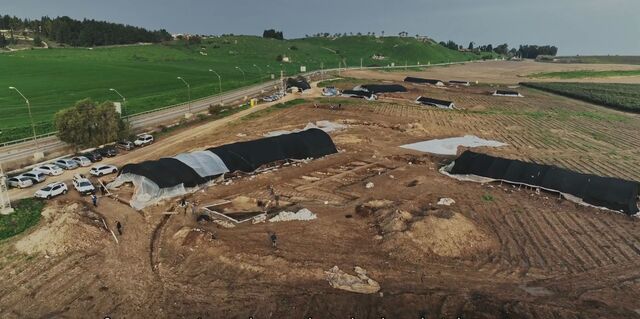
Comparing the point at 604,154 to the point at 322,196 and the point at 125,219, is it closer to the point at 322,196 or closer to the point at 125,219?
the point at 322,196

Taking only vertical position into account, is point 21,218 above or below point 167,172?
below

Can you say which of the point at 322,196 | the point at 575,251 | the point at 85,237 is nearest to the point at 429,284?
the point at 575,251

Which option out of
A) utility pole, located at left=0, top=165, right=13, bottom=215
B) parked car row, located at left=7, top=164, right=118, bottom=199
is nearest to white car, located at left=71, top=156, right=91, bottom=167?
parked car row, located at left=7, top=164, right=118, bottom=199

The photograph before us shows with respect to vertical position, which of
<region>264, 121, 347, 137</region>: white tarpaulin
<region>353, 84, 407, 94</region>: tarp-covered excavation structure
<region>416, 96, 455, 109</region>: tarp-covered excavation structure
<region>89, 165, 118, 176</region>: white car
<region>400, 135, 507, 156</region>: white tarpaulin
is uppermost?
<region>353, 84, 407, 94</region>: tarp-covered excavation structure

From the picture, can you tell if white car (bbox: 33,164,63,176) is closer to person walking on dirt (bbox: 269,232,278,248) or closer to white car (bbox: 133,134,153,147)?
white car (bbox: 133,134,153,147)

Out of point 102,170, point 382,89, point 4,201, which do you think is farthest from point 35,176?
point 382,89

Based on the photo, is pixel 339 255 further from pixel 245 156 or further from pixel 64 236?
pixel 245 156

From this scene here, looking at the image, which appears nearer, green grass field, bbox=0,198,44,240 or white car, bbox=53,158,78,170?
green grass field, bbox=0,198,44,240
